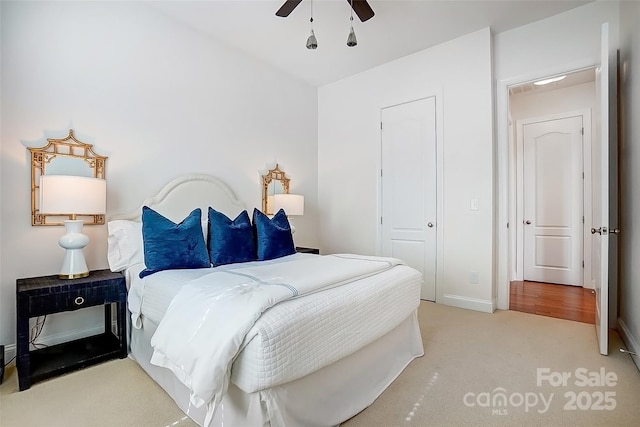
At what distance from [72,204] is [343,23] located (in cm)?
279

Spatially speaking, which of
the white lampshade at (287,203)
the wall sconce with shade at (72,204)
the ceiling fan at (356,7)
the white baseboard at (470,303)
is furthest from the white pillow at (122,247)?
the white baseboard at (470,303)

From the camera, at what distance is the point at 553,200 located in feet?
15.0

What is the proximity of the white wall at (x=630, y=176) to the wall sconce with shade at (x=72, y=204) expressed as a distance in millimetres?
3723

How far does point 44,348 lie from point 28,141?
4.80 feet

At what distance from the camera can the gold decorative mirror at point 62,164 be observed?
7.29ft

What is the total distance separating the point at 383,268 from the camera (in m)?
2.12

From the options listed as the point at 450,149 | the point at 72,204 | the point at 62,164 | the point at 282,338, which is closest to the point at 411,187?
the point at 450,149

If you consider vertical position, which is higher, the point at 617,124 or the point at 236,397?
the point at 617,124

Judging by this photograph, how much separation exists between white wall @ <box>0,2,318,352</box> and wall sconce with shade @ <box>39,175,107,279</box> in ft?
1.01

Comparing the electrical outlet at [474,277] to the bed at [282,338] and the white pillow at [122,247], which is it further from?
the white pillow at [122,247]

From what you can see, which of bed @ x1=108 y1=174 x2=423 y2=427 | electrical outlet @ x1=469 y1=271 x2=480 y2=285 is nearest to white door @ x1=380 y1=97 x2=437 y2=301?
electrical outlet @ x1=469 y1=271 x2=480 y2=285

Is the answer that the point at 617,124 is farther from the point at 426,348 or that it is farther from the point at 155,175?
the point at 155,175

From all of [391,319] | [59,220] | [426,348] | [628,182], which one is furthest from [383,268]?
[59,220]

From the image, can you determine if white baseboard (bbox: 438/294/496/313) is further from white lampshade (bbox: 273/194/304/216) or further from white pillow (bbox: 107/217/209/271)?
white pillow (bbox: 107/217/209/271)
